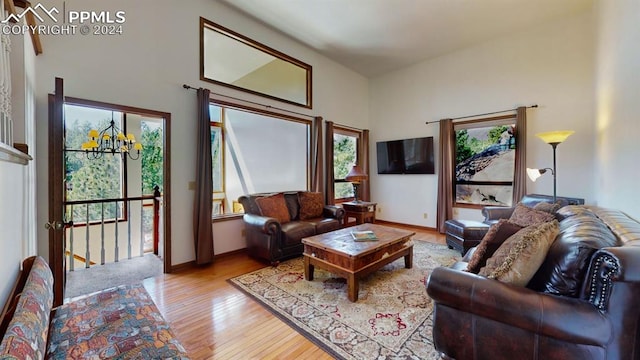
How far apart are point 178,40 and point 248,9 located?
1.20 metres

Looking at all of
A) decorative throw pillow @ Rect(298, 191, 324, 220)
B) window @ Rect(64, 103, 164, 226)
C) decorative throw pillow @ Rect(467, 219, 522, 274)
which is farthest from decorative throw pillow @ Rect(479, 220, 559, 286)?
window @ Rect(64, 103, 164, 226)

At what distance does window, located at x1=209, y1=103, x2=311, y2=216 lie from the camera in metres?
4.61

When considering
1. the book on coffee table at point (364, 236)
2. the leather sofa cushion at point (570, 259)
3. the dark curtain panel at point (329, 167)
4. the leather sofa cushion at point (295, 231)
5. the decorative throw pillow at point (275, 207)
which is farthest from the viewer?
the dark curtain panel at point (329, 167)

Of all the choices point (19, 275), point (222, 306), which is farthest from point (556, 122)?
point (19, 275)

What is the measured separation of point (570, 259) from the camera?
4.22ft

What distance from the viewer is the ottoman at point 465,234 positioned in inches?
135

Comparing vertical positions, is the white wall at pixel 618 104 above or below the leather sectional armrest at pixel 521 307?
above

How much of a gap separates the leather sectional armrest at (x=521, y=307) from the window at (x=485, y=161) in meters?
4.00

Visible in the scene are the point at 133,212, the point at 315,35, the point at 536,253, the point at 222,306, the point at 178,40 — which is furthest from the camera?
the point at 133,212

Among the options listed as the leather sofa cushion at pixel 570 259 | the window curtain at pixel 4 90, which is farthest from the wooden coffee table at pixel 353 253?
the window curtain at pixel 4 90

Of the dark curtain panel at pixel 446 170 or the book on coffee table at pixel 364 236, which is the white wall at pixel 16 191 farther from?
the dark curtain panel at pixel 446 170

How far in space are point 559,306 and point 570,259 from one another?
242 mm

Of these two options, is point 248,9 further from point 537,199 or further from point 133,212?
point 537,199

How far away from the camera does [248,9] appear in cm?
384
